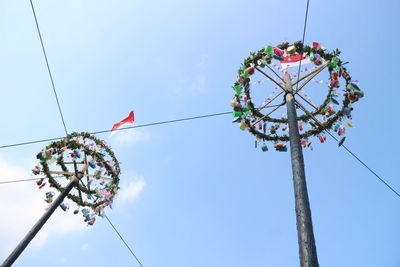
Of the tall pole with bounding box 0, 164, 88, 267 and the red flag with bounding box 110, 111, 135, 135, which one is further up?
the red flag with bounding box 110, 111, 135, 135

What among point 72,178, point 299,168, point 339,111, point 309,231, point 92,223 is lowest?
point 309,231

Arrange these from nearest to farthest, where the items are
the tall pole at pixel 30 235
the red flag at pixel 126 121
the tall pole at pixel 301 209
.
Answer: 1. the tall pole at pixel 301 209
2. the tall pole at pixel 30 235
3. the red flag at pixel 126 121

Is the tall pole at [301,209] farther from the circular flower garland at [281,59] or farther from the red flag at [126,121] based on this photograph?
the red flag at [126,121]

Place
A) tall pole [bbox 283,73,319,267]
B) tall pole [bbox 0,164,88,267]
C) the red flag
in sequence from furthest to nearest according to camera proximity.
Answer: the red flag
tall pole [bbox 0,164,88,267]
tall pole [bbox 283,73,319,267]

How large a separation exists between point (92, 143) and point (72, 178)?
1264 millimetres

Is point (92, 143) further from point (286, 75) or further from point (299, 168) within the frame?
point (299, 168)

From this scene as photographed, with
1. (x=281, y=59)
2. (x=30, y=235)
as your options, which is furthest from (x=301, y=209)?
(x=30, y=235)

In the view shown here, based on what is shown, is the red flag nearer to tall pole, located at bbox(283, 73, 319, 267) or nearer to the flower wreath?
the flower wreath

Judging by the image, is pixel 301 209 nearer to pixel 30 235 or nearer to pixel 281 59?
pixel 281 59

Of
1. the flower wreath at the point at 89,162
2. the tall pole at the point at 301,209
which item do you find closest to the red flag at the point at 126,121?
the flower wreath at the point at 89,162

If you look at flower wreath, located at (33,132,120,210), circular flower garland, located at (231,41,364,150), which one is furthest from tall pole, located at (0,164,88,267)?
circular flower garland, located at (231,41,364,150)

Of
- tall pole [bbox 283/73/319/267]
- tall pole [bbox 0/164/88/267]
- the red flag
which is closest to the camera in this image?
tall pole [bbox 283/73/319/267]

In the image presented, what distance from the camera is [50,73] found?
9141 millimetres

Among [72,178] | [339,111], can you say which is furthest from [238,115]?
[72,178]
